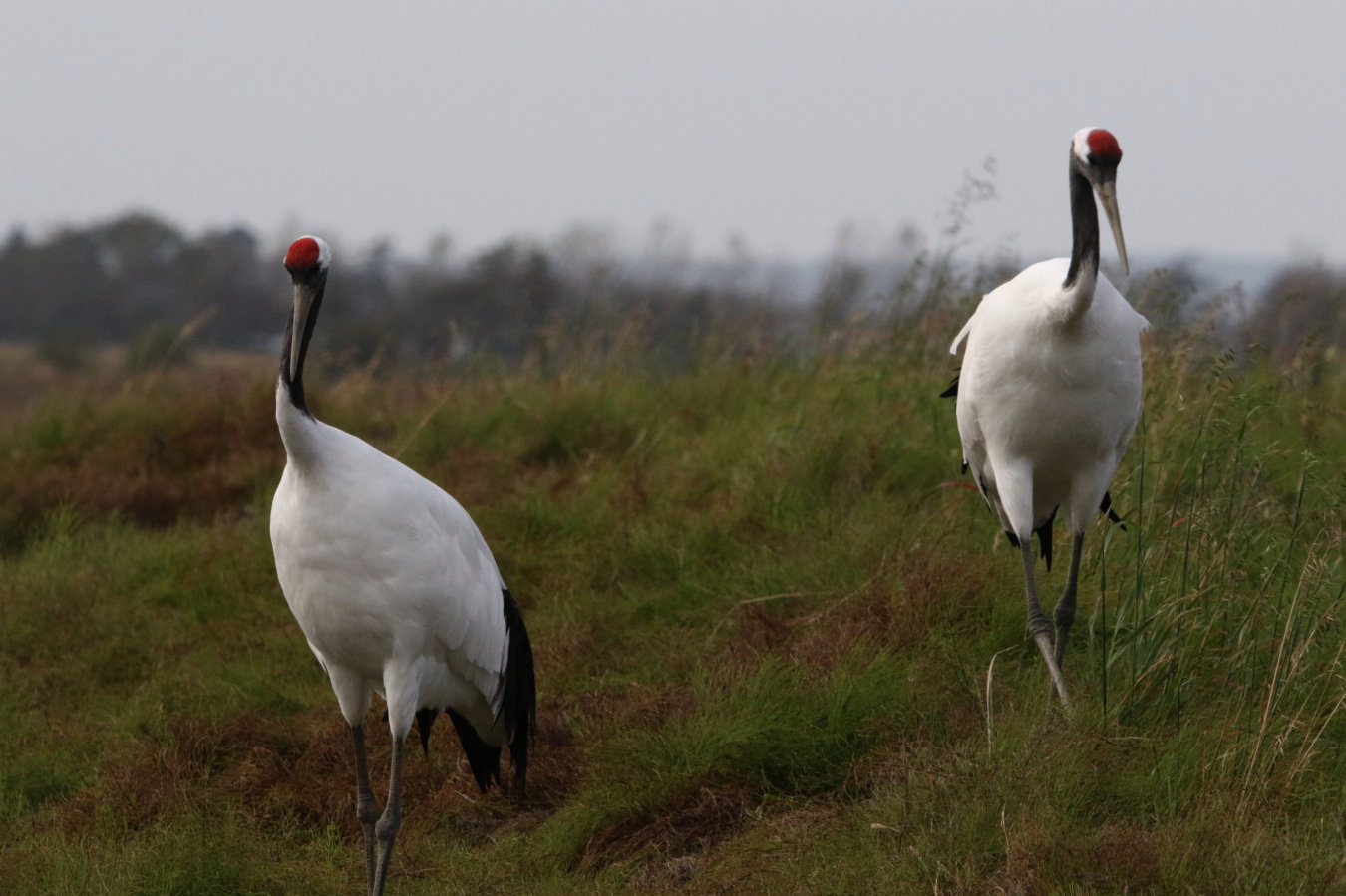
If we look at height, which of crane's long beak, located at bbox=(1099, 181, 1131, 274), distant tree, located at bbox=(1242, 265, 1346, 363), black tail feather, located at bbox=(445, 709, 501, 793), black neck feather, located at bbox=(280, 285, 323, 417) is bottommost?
black tail feather, located at bbox=(445, 709, 501, 793)

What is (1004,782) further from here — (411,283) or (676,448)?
(411,283)

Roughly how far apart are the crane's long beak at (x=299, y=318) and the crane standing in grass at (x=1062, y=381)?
1.96 metres

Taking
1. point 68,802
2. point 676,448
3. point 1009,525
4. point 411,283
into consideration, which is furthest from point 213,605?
point 411,283

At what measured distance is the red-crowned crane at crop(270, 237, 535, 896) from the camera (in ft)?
13.5

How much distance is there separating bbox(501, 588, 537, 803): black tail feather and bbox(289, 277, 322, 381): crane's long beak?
3.67ft

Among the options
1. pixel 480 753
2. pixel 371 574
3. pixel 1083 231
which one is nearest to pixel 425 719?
pixel 480 753

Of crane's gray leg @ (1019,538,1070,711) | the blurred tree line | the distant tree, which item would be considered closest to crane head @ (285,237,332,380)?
the blurred tree line

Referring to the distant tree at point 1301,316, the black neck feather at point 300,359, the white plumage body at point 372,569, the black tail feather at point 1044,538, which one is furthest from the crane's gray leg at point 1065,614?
the black neck feather at point 300,359

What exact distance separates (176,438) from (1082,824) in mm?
5765

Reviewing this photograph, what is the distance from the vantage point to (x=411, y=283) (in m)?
22.7

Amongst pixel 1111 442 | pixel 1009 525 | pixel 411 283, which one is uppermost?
pixel 1111 442

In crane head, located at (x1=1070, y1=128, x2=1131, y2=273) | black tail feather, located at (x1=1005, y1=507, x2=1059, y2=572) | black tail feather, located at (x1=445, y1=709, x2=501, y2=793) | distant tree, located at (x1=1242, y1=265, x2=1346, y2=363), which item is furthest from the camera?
distant tree, located at (x1=1242, y1=265, x2=1346, y2=363)

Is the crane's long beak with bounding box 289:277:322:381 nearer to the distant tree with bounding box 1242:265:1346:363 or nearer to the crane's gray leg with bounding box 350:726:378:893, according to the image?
the crane's gray leg with bounding box 350:726:378:893

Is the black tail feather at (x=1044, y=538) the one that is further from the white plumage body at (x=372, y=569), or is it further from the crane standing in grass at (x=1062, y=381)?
the white plumage body at (x=372, y=569)
